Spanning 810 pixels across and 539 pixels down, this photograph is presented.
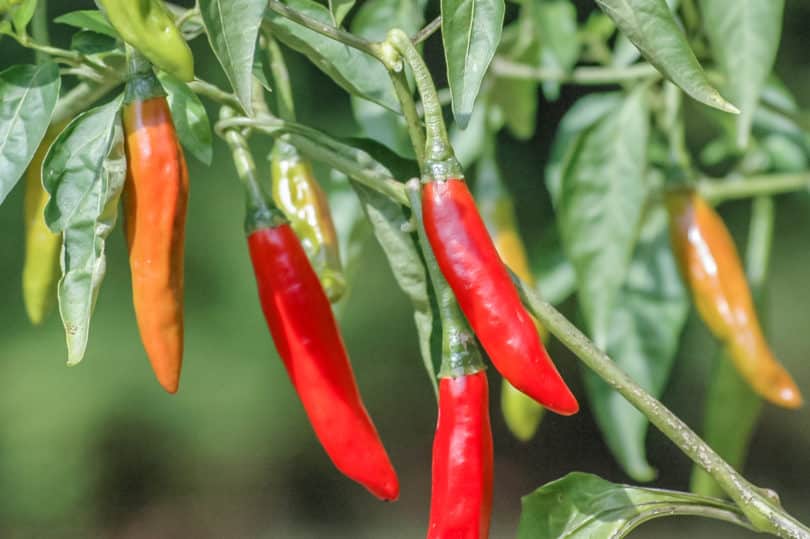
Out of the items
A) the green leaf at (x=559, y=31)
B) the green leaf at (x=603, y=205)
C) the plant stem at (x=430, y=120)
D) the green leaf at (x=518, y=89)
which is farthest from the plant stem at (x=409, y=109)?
the green leaf at (x=518, y=89)

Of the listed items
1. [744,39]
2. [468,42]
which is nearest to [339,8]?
[468,42]

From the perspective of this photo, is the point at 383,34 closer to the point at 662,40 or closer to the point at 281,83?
the point at 281,83

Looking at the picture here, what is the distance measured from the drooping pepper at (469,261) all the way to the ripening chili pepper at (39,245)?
339mm

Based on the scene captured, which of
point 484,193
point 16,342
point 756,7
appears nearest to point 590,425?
point 16,342

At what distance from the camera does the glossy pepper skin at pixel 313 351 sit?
37.3 inches

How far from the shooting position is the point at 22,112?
0.84 metres

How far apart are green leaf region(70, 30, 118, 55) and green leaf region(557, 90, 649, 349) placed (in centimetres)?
55

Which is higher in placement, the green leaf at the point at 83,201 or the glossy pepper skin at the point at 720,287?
the green leaf at the point at 83,201

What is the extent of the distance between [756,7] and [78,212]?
56cm

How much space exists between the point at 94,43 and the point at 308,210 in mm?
241

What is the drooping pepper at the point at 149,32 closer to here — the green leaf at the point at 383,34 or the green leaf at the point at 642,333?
the green leaf at the point at 383,34

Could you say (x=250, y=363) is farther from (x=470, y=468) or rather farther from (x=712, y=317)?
(x=470, y=468)

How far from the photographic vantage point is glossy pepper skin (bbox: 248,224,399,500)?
948 mm

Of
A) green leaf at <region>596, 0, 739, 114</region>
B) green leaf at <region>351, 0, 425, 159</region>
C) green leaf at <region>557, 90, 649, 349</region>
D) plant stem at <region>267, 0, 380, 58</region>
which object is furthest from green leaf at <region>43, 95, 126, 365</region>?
green leaf at <region>557, 90, 649, 349</region>
